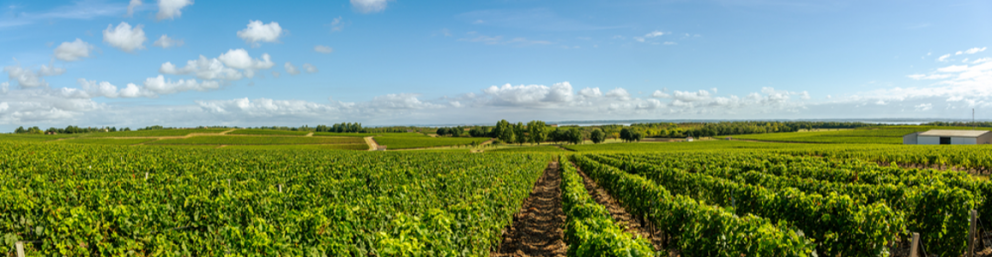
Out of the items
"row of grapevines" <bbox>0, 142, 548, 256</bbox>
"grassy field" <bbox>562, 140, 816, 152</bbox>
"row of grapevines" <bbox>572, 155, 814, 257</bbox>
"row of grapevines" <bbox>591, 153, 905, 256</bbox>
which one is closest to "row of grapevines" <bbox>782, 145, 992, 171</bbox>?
"grassy field" <bbox>562, 140, 816, 152</bbox>

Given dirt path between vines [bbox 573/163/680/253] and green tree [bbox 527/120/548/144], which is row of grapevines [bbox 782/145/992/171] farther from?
green tree [bbox 527/120/548/144]

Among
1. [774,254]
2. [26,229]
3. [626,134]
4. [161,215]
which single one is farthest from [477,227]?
[626,134]

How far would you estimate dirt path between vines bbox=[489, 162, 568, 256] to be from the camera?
917 cm

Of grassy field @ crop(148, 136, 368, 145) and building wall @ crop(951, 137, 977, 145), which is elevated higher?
grassy field @ crop(148, 136, 368, 145)

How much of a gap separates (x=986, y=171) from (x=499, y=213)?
133 feet

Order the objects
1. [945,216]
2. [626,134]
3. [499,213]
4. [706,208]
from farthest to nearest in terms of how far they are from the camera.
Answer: [626,134] → [499,213] → [945,216] → [706,208]

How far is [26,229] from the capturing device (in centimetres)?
638

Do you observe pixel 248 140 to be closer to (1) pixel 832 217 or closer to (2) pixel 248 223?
(2) pixel 248 223

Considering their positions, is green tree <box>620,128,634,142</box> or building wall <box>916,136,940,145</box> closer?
building wall <box>916,136,940,145</box>

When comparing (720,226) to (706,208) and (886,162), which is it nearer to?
(706,208)

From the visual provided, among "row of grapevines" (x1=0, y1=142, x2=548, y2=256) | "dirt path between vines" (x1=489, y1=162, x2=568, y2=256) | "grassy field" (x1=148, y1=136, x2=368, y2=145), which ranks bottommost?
"dirt path between vines" (x1=489, y1=162, x2=568, y2=256)

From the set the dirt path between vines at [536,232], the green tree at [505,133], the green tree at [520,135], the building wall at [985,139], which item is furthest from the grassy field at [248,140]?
the building wall at [985,139]

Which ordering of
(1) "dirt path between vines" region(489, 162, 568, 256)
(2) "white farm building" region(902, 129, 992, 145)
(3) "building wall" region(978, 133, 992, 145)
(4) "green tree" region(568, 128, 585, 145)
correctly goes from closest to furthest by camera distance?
(1) "dirt path between vines" region(489, 162, 568, 256)
(3) "building wall" region(978, 133, 992, 145)
(2) "white farm building" region(902, 129, 992, 145)
(4) "green tree" region(568, 128, 585, 145)

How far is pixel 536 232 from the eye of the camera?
35.9ft
